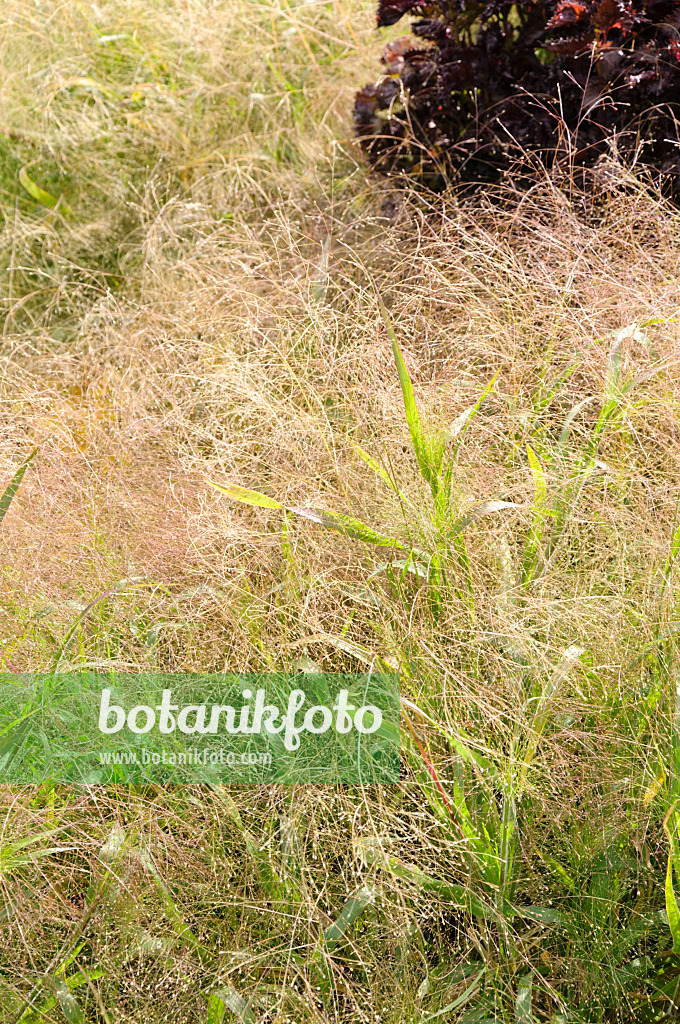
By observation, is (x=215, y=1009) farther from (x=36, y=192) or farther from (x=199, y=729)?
(x=36, y=192)

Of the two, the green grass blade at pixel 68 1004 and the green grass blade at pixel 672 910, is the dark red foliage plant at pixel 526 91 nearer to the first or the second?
the green grass blade at pixel 672 910

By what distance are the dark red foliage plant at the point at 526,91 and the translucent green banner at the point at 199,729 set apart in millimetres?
1494

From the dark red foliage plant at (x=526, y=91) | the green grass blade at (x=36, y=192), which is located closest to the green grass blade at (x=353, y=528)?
the dark red foliage plant at (x=526, y=91)

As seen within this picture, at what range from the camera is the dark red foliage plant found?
7.95 ft

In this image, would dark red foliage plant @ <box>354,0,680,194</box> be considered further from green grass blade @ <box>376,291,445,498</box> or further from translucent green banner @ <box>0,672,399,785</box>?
translucent green banner @ <box>0,672,399,785</box>

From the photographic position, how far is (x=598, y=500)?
5.90 ft

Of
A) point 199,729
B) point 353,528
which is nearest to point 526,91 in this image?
point 353,528

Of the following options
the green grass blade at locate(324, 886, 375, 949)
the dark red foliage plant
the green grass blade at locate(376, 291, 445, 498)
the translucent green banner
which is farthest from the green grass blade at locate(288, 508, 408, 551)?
the dark red foliage plant

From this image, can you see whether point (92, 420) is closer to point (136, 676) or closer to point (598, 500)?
point (136, 676)

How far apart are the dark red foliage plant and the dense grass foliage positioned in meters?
0.13

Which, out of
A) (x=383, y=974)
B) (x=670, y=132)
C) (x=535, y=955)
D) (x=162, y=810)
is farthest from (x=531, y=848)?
(x=670, y=132)

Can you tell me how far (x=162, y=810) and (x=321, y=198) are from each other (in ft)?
6.65

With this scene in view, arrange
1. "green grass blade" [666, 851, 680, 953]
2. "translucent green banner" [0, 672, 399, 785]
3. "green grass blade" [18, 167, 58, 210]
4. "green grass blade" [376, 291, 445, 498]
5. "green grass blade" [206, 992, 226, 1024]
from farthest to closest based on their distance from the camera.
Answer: "green grass blade" [18, 167, 58, 210] → "green grass blade" [376, 291, 445, 498] → "translucent green banner" [0, 672, 399, 785] → "green grass blade" [206, 992, 226, 1024] → "green grass blade" [666, 851, 680, 953]

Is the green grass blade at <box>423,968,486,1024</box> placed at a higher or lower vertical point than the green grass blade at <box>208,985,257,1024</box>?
lower
